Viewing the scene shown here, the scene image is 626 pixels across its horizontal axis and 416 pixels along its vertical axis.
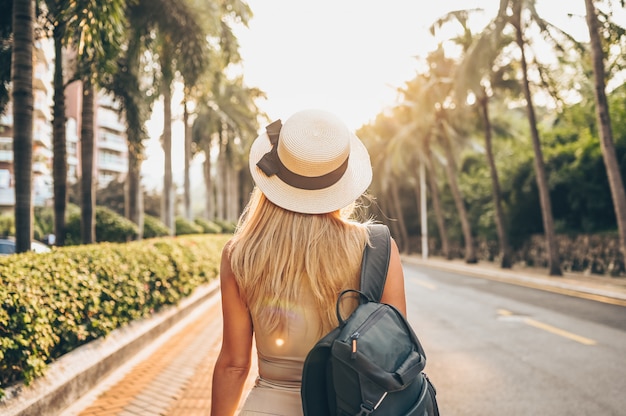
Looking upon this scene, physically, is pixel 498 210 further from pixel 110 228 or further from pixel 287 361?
pixel 287 361

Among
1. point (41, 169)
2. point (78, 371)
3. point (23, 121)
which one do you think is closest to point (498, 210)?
point (23, 121)

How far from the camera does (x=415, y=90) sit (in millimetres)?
38000

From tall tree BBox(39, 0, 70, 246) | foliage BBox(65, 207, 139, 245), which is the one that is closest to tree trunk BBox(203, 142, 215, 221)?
foliage BBox(65, 207, 139, 245)

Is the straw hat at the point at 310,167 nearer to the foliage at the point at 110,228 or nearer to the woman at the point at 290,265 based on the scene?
the woman at the point at 290,265

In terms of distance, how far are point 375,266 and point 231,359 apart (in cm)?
62

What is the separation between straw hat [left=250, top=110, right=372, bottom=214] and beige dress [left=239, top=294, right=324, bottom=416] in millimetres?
318

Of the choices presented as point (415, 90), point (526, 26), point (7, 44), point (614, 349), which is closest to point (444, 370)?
point (614, 349)

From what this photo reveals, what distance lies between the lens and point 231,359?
1902mm

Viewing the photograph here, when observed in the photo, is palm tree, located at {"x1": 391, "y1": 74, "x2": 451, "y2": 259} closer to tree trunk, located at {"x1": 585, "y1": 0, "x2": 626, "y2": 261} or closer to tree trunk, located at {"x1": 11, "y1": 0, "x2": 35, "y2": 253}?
tree trunk, located at {"x1": 585, "y1": 0, "x2": 626, "y2": 261}

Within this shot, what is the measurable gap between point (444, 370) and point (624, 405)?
194 cm

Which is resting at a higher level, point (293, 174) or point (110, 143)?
point (110, 143)

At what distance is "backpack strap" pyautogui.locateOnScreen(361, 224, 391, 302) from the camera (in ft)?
5.45

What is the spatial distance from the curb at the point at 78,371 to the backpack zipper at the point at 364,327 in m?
3.26

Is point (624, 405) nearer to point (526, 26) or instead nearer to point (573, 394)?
point (573, 394)
